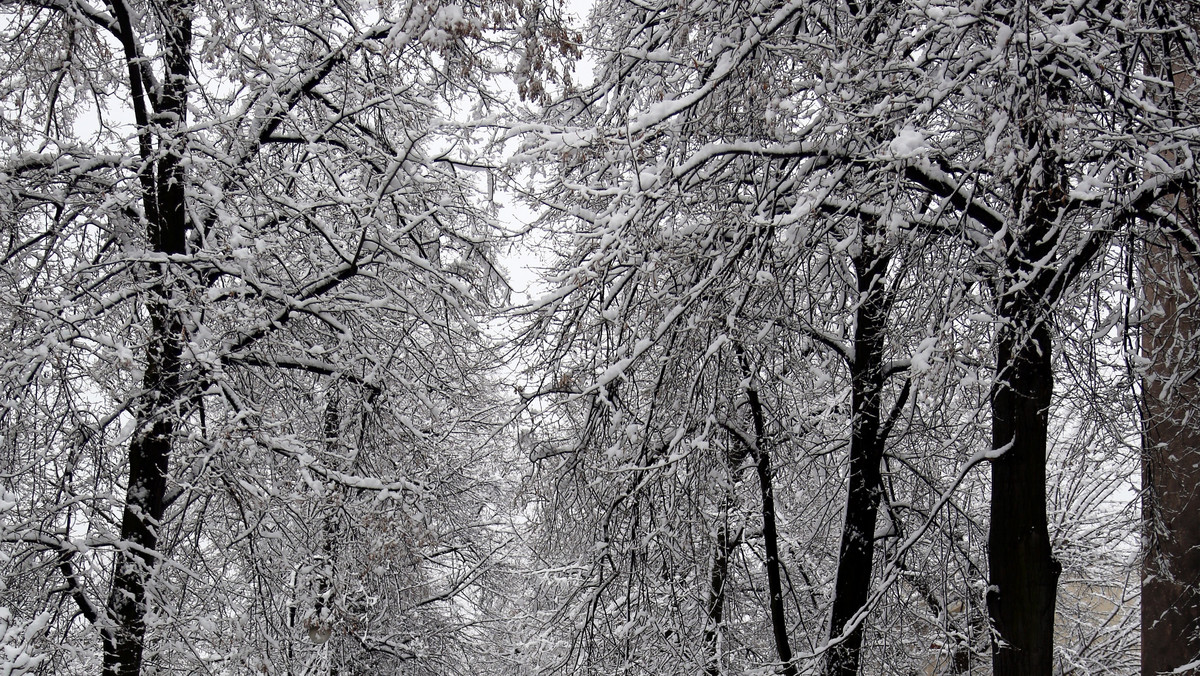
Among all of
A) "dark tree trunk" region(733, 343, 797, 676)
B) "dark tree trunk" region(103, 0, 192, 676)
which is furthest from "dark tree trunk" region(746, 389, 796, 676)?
"dark tree trunk" region(103, 0, 192, 676)

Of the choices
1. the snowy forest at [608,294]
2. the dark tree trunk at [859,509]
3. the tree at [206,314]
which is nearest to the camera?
the snowy forest at [608,294]

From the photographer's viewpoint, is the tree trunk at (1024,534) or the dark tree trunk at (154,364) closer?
the tree trunk at (1024,534)

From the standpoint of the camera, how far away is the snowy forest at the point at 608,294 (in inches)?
173

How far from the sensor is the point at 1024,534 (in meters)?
4.78

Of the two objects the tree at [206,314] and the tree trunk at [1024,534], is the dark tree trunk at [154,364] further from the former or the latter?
the tree trunk at [1024,534]

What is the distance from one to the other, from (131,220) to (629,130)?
3987mm

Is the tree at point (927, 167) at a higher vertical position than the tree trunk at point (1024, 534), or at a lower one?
higher

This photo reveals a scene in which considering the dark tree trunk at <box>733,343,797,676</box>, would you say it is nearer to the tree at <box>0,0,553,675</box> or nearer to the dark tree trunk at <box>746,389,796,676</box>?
the dark tree trunk at <box>746,389,796,676</box>

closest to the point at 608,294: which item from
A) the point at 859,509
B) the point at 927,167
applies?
the point at 927,167

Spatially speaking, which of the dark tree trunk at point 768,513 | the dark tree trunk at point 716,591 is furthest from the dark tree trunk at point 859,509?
the dark tree trunk at point 716,591

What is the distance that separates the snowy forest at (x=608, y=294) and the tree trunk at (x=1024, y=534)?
2 centimetres

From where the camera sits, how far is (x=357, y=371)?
7.02m

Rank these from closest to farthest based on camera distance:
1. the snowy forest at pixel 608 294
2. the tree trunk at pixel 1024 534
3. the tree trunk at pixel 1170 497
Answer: the snowy forest at pixel 608 294
the tree trunk at pixel 1024 534
the tree trunk at pixel 1170 497

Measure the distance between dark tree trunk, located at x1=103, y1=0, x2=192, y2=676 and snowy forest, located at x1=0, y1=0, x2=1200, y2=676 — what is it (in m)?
0.04
